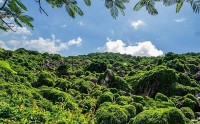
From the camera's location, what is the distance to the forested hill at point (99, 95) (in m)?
14.1

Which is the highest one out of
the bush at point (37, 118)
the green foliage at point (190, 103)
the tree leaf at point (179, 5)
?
the tree leaf at point (179, 5)

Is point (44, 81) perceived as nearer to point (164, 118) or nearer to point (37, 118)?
point (164, 118)

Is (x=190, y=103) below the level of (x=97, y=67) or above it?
below

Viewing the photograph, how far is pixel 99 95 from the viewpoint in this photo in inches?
1441

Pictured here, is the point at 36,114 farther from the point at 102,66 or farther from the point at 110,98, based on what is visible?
the point at 102,66

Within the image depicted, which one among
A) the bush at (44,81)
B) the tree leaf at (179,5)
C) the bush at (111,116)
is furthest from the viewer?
the bush at (44,81)

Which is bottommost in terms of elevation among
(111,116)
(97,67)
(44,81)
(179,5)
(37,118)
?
(111,116)

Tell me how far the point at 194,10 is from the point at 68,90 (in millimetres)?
38951

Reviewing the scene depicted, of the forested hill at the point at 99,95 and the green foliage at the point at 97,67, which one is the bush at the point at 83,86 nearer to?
the forested hill at the point at 99,95

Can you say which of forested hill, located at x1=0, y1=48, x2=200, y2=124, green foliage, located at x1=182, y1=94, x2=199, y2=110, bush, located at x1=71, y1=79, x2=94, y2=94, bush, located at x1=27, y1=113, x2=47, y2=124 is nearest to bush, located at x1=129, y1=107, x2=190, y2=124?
forested hill, located at x1=0, y1=48, x2=200, y2=124

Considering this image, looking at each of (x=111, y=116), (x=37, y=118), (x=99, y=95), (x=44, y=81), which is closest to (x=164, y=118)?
(x=111, y=116)

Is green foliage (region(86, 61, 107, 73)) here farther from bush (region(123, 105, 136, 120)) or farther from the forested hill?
bush (region(123, 105, 136, 120))

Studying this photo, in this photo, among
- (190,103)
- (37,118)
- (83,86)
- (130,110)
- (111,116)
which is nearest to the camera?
(37,118)

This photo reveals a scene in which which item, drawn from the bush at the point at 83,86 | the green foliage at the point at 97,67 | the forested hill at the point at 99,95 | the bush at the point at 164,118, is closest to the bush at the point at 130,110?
the forested hill at the point at 99,95
